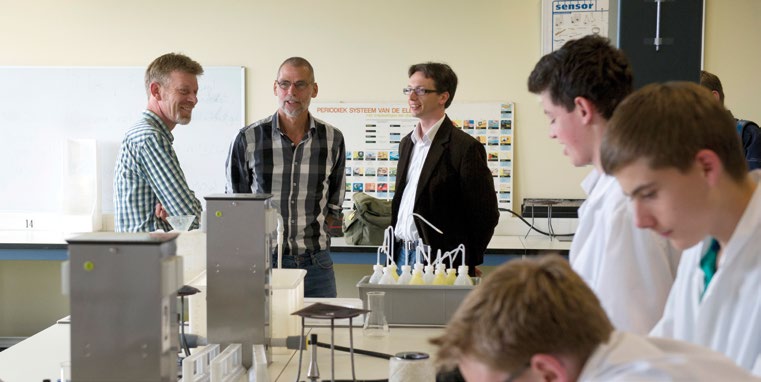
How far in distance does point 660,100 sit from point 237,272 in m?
1.20

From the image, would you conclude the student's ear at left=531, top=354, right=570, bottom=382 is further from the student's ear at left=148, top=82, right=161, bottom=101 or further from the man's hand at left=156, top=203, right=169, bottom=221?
the student's ear at left=148, top=82, right=161, bottom=101

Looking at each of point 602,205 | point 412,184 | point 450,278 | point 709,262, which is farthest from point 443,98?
point 709,262

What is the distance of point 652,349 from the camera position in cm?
101

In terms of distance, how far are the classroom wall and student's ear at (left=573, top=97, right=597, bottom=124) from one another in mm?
3246

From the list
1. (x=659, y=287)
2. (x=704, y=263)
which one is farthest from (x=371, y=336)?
(x=704, y=263)

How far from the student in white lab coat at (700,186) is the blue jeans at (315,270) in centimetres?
202

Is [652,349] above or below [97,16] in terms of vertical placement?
below

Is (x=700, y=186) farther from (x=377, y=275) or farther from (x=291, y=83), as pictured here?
(x=291, y=83)

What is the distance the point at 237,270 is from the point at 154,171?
2.80 ft

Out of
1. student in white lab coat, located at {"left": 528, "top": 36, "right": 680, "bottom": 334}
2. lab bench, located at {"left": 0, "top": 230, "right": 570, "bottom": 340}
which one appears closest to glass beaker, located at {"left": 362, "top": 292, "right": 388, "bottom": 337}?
student in white lab coat, located at {"left": 528, "top": 36, "right": 680, "bottom": 334}

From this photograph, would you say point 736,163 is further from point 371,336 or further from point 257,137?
point 257,137

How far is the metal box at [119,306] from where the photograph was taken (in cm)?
134

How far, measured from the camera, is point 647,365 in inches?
38.4

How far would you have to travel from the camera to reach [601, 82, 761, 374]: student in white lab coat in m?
1.27
